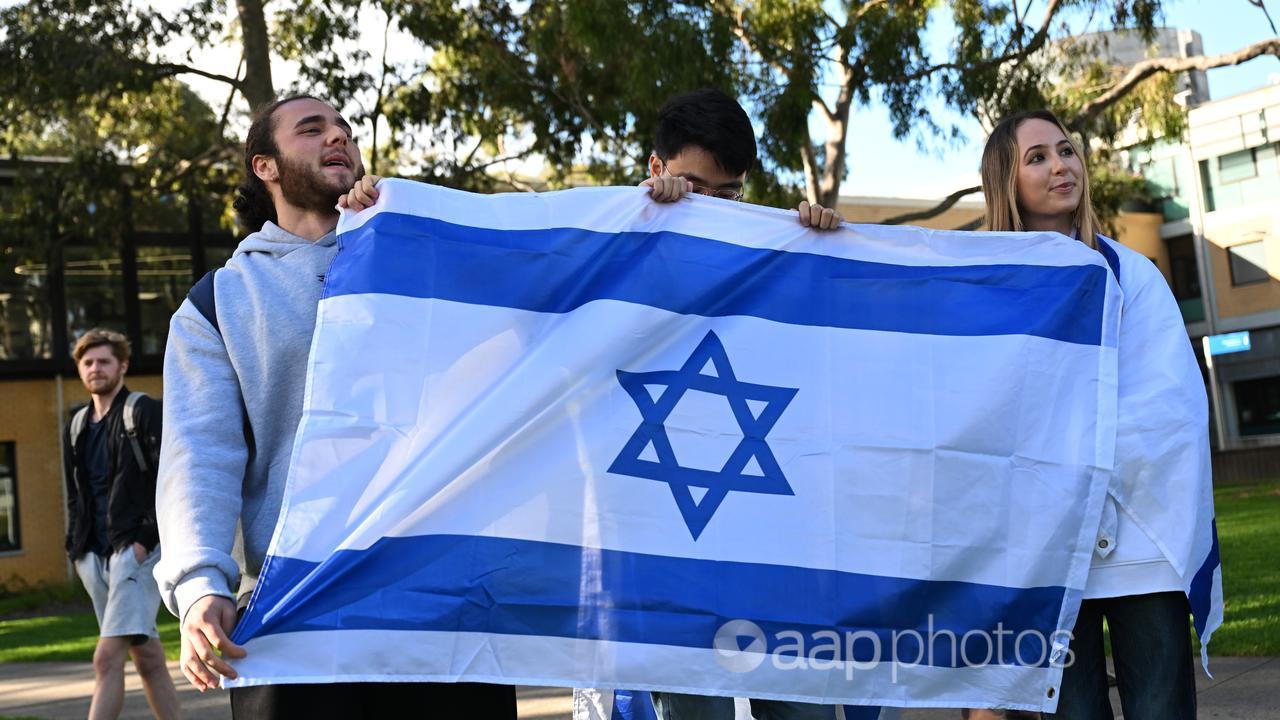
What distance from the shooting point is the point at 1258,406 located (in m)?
46.2

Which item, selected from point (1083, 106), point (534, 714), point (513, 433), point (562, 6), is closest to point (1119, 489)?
point (513, 433)

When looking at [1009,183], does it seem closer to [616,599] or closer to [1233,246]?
[616,599]

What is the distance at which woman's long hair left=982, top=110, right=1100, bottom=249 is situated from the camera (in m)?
3.80

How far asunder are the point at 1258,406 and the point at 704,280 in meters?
47.5

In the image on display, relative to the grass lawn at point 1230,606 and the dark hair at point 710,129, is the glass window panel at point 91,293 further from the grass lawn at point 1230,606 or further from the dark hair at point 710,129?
Answer: the dark hair at point 710,129

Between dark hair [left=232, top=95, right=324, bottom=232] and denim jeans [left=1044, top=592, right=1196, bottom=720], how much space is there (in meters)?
2.32

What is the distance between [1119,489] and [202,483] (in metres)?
2.19

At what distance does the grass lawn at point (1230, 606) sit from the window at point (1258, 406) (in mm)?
18862

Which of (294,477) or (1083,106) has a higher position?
(1083,106)

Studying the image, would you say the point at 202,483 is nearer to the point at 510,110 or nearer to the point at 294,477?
the point at 294,477

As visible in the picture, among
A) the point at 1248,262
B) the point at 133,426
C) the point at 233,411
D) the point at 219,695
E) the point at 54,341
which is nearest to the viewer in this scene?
the point at 233,411

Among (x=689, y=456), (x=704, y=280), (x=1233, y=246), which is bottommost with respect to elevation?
(x=689, y=456)

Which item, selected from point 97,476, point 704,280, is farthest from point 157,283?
point 704,280

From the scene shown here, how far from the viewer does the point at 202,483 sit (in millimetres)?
2828
